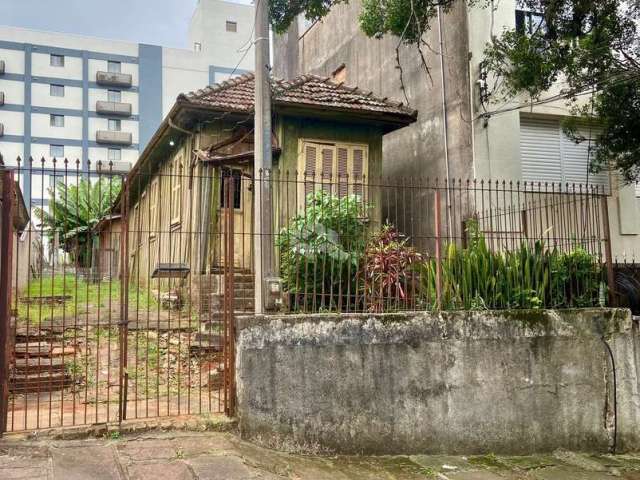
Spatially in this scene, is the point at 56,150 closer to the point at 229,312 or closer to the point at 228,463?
the point at 229,312

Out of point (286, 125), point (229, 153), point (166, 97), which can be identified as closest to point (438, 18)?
point (286, 125)

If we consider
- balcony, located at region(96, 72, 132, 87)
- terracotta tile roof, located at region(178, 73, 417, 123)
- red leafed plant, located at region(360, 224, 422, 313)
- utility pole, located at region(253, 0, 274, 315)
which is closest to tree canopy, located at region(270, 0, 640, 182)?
terracotta tile roof, located at region(178, 73, 417, 123)

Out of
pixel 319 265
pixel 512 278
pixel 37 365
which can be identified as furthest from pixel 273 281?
pixel 37 365

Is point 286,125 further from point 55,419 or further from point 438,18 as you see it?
point 55,419

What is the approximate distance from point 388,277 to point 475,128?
4.88 m

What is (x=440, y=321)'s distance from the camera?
6.13 metres

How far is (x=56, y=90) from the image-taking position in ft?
147

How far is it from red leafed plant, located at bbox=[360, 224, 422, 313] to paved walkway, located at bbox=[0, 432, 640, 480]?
5.47ft

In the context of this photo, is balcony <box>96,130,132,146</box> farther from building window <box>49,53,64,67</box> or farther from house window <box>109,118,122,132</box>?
building window <box>49,53,64,67</box>

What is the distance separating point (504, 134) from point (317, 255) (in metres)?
5.75

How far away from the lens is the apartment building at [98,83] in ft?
142

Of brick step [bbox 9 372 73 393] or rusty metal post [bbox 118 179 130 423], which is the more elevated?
rusty metal post [bbox 118 179 130 423]

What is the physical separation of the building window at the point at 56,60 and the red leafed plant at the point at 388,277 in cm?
4492

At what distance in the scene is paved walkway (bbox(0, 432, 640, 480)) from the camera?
15.3ft
